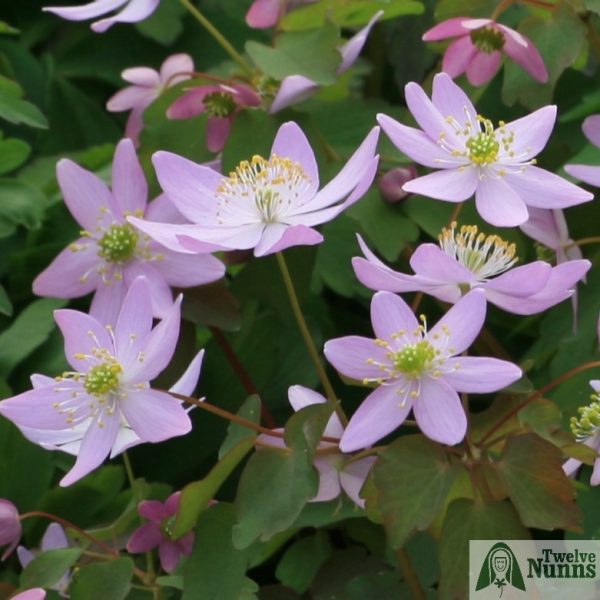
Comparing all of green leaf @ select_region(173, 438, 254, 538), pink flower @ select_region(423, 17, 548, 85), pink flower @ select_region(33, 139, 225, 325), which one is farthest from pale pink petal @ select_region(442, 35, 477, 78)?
green leaf @ select_region(173, 438, 254, 538)

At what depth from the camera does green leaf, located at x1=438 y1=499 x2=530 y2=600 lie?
1.73 feet

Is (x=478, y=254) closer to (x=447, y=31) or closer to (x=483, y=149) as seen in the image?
(x=483, y=149)

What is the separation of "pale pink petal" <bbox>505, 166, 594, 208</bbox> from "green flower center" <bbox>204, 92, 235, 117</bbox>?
0.25 m

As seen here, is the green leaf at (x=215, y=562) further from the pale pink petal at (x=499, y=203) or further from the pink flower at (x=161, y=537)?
the pale pink petal at (x=499, y=203)

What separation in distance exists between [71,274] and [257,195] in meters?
0.18

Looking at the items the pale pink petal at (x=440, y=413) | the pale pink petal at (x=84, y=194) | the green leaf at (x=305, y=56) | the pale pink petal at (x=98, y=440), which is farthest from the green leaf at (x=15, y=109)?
the pale pink petal at (x=440, y=413)

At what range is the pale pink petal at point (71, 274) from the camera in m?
0.73

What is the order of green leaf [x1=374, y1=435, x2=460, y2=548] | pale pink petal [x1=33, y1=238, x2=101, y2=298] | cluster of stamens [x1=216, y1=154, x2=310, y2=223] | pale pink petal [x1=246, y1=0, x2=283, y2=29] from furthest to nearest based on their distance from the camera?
pale pink petal [x1=246, y1=0, x2=283, y2=29] < pale pink petal [x1=33, y1=238, x2=101, y2=298] < cluster of stamens [x1=216, y1=154, x2=310, y2=223] < green leaf [x1=374, y1=435, x2=460, y2=548]

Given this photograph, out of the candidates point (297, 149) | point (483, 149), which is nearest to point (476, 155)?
point (483, 149)

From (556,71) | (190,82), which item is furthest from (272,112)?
(556,71)

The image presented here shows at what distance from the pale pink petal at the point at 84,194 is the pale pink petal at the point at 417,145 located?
22 centimetres

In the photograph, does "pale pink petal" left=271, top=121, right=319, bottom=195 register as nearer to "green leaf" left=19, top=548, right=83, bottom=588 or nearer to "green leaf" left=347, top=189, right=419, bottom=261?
"green leaf" left=347, top=189, right=419, bottom=261

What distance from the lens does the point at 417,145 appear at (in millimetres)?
615

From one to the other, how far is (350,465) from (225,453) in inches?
2.8
